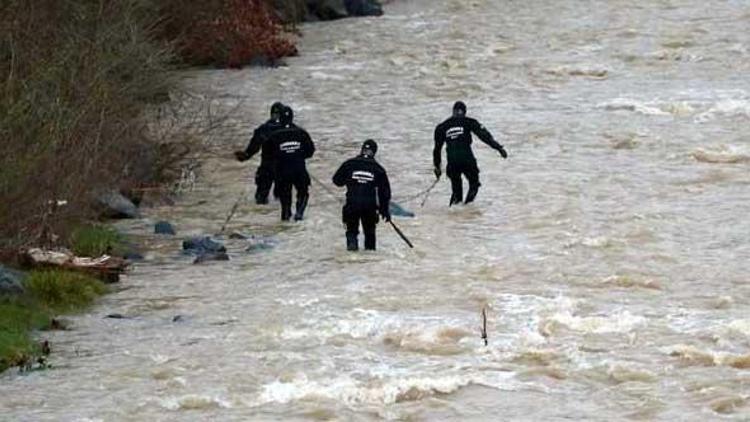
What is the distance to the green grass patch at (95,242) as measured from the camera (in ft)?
62.3

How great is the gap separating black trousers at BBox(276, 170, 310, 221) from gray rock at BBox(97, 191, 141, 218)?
6.87 feet

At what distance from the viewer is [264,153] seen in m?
22.5

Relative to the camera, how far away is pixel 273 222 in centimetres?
2195

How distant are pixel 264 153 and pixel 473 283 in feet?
18.2

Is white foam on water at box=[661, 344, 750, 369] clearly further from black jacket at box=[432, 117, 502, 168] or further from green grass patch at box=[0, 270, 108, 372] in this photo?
black jacket at box=[432, 117, 502, 168]

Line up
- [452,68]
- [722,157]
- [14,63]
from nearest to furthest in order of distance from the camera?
[14,63]
[722,157]
[452,68]

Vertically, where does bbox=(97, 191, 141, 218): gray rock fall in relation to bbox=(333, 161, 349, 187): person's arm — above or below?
below

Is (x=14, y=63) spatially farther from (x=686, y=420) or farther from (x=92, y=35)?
(x=686, y=420)

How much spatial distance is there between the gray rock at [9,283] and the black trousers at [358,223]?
4.31 m

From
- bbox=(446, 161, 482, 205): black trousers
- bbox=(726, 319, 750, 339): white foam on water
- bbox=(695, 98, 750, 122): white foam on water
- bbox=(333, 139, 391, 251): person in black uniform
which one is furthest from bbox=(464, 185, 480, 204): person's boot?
bbox=(695, 98, 750, 122): white foam on water

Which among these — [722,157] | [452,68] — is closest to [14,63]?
[722,157]

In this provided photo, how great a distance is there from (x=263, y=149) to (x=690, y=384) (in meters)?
9.87

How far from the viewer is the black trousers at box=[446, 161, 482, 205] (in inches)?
877

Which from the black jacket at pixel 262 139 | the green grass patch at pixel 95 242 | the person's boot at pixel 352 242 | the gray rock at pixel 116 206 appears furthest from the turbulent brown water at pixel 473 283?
the black jacket at pixel 262 139
